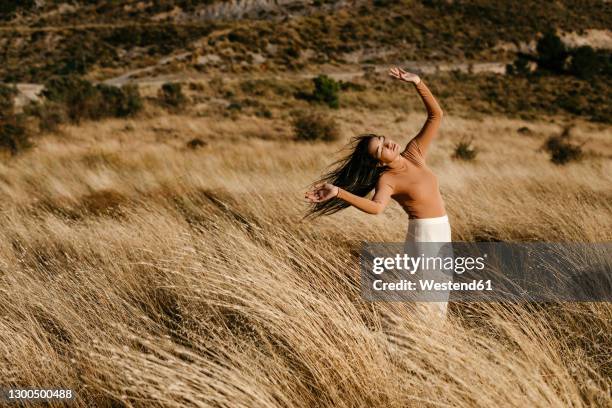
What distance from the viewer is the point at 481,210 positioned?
5570 mm

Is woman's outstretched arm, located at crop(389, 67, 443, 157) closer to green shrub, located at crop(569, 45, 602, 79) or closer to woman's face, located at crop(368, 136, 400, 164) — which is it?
woman's face, located at crop(368, 136, 400, 164)

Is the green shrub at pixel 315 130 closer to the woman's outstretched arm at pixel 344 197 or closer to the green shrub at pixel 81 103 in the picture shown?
the green shrub at pixel 81 103

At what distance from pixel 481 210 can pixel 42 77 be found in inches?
1717

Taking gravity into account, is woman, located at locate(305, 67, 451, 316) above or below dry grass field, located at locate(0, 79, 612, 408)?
above

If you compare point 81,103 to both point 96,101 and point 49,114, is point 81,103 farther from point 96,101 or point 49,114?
point 49,114

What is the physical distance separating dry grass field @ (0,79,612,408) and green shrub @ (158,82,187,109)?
1680 centimetres

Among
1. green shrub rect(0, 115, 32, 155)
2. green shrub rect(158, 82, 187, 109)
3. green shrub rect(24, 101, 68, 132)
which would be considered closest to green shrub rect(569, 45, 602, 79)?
green shrub rect(158, 82, 187, 109)

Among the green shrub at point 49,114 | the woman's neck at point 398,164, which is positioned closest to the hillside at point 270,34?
the green shrub at point 49,114

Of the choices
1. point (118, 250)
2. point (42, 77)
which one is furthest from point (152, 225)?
point (42, 77)

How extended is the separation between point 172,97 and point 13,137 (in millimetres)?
13237

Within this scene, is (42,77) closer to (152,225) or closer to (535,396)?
(152,225)

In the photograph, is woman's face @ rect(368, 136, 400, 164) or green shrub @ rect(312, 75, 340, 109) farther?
green shrub @ rect(312, 75, 340, 109)

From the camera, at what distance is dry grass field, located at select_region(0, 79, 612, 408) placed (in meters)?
2.13
